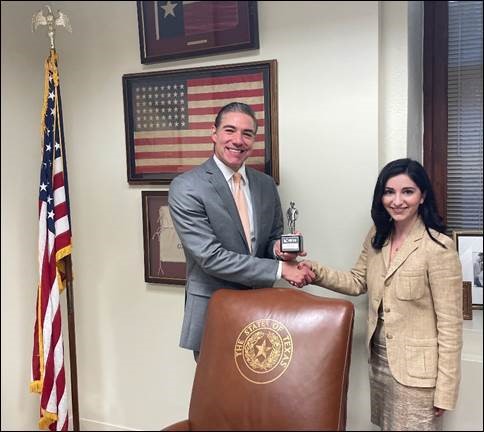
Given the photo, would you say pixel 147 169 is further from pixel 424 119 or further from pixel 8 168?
pixel 424 119

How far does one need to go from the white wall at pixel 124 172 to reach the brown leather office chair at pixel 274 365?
1.70ft

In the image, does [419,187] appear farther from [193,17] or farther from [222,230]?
[193,17]

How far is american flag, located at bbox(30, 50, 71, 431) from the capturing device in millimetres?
1921

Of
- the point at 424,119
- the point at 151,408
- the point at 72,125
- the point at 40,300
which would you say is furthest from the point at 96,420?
the point at 424,119

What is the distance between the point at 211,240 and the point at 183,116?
71 cm

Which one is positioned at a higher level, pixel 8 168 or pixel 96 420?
pixel 8 168

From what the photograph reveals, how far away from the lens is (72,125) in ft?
7.36

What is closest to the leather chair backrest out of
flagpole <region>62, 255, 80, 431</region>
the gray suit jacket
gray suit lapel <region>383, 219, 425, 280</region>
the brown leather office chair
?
the brown leather office chair

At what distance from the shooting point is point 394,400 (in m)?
1.52

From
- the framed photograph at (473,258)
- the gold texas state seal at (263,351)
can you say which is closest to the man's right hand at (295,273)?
the gold texas state seal at (263,351)

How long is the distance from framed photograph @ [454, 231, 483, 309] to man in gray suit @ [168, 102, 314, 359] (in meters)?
0.59

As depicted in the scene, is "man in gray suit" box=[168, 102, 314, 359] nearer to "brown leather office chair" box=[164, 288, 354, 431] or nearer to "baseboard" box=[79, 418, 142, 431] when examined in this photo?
"brown leather office chair" box=[164, 288, 354, 431]

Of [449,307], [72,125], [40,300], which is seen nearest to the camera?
[449,307]

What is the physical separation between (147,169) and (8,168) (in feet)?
1.97
